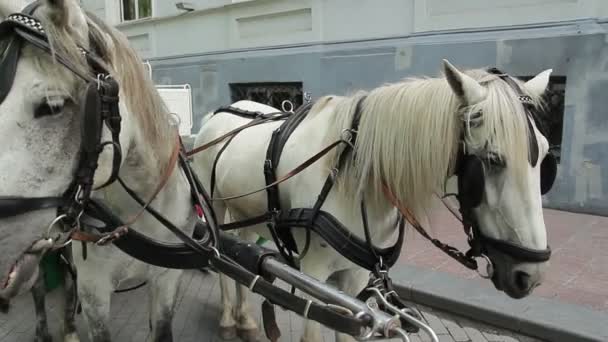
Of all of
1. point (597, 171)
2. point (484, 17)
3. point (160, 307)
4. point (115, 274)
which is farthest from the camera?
point (484, 17)

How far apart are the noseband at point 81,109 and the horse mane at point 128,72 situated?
0.03m

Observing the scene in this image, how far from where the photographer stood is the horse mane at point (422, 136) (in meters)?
1.55

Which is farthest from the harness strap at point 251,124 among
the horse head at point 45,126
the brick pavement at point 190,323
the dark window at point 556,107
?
the dark window at point 556,107

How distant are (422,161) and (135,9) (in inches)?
384

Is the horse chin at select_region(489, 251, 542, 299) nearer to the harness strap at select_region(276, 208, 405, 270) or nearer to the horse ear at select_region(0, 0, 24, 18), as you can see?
the harness strap at select_region(276, 208, 405, 270)

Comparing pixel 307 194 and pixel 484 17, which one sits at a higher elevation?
pixel 484 17

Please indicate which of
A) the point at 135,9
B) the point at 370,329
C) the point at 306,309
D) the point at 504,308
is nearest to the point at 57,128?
the point at 306,309

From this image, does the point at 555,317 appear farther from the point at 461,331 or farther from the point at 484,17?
the point at 484,17

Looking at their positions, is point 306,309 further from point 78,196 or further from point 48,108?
point 48,108

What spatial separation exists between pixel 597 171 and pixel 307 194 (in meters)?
4.34

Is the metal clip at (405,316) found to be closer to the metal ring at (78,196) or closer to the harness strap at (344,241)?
the harness strap at (344,241)

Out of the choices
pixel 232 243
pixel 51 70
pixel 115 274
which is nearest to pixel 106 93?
pixel 51 70

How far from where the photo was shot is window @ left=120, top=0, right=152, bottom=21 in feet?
31.6

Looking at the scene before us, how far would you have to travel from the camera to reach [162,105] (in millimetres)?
1753
